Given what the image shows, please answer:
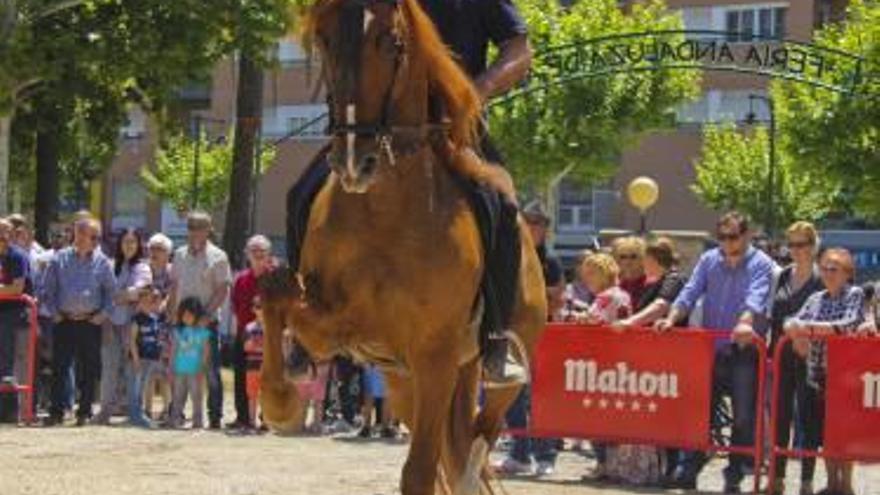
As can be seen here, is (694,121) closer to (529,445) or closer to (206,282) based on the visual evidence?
(206,282)

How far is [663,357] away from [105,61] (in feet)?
48.9

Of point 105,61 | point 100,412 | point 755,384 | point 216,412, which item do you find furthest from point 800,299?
point 105,61

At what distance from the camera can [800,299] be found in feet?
41.8

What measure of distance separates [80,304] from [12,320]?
0.76 m

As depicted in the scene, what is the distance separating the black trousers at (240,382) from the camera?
1648cm

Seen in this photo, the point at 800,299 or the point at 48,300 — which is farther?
the point at 48,300

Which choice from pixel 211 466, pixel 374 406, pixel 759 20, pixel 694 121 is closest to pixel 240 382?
pixel 374 406

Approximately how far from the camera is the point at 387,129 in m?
6.39

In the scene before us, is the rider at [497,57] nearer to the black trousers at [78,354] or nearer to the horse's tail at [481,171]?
the horse's tail at [481,171]

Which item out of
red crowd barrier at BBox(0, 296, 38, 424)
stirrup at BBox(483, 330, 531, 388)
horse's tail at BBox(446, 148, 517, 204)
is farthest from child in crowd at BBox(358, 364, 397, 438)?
horse's tail at BBox(446, 148, 517, 204)

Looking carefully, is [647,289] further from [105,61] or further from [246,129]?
[246,129]

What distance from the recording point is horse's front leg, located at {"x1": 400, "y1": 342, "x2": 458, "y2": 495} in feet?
21.8

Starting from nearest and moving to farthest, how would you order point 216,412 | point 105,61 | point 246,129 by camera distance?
point 216,412 < point 105,61 < point 246,129

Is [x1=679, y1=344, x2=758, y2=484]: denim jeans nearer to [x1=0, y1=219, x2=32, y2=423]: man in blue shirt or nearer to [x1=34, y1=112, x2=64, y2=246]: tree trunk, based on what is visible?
[x1=0, y1=219, x2=32, y2=423]: man in blue shirt
